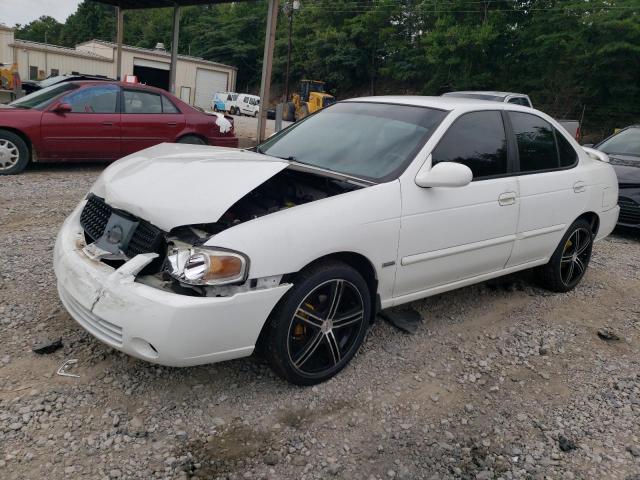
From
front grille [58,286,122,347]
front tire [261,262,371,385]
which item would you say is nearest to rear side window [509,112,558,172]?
front tire [261,262,371,385]

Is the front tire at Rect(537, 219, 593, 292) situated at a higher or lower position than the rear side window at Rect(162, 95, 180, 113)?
lower

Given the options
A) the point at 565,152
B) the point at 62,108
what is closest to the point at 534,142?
the point at 565,152

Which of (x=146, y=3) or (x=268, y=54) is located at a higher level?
(x=146, y=3)

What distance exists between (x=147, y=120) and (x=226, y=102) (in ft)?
105

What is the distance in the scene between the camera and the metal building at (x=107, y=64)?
31688 millimetres

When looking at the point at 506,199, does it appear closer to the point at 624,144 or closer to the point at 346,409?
the point at 346,409

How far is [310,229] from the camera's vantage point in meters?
2.73

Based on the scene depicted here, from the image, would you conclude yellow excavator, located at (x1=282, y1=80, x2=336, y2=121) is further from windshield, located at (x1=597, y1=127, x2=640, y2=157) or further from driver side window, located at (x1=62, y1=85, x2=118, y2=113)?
windshield, located at (x1=597, y1=127, x2=640, y2=157)

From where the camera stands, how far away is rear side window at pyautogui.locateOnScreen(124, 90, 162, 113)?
327 inches

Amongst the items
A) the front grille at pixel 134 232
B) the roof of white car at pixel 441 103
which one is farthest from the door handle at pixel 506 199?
the front grille at pixel 134 232

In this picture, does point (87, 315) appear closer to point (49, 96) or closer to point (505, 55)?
point (49, 96)

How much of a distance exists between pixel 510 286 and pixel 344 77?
44.7 meters

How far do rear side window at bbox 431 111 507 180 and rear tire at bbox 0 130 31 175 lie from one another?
6.39 m

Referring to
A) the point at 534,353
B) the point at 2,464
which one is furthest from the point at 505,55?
the point at 2,464
